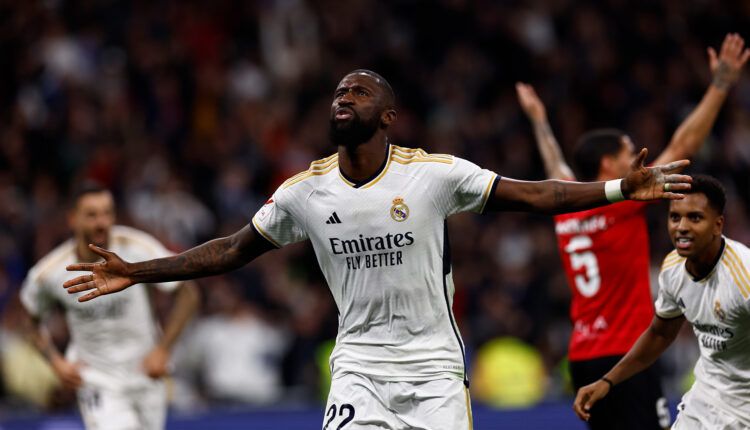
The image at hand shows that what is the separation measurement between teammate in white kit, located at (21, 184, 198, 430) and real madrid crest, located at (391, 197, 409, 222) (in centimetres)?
345

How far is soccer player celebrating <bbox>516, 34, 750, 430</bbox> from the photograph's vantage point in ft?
26.3

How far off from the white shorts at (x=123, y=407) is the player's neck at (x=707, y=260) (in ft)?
14.7

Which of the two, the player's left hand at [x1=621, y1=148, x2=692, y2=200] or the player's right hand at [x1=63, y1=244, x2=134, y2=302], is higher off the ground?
the player's left hand at [x1=621, y1=148, x2=692, y2=200]

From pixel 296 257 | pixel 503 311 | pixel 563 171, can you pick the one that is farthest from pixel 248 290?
pixel 563 171

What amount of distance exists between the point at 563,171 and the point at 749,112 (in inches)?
321

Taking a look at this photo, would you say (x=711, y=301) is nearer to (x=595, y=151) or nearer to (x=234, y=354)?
(x=595, y=151)

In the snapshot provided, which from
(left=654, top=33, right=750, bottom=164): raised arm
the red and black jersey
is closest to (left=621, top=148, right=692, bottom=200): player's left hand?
the red and black jersey

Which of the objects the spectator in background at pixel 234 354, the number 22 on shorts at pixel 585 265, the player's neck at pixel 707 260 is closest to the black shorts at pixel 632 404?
the number 22 on shorts at pixel 585 265

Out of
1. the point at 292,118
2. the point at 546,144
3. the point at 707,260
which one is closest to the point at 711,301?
the point at 707,260

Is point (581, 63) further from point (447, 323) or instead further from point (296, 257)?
point (447, 323)

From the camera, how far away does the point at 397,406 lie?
639cm

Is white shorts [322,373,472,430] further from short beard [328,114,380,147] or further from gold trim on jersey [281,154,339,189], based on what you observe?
short beard [328,114,380,147]

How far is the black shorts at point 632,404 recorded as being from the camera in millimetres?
7965

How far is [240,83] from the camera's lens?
1853cm
